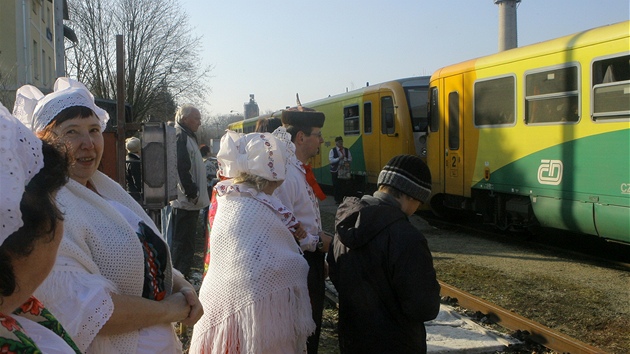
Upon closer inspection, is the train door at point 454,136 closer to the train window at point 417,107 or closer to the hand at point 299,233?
the train window at point 417,107

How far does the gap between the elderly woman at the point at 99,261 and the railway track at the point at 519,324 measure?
3.72 m

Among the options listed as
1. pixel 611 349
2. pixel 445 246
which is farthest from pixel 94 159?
pixel 445 246

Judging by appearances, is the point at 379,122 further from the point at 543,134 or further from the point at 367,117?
the point at 543,134

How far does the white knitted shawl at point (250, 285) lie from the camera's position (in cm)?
291

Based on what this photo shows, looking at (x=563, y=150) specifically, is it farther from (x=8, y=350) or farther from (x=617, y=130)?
(x=8, y=350)

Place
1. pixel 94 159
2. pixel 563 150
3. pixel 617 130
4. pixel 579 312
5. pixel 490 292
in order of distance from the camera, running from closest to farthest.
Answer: pixel 94 159, pixel 579 312, pixel 490 292, pixel 617 130, pixel 563 150

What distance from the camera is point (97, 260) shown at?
1933mm

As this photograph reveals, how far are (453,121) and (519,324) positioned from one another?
22.5ft

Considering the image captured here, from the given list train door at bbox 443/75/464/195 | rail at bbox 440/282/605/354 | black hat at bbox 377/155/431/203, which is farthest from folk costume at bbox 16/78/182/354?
train door at bbox 443/75/464/195

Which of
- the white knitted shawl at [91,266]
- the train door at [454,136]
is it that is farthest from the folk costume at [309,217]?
the train door at [454,136]

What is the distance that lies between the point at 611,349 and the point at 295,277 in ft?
11.2

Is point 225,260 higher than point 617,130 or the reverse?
the reverse

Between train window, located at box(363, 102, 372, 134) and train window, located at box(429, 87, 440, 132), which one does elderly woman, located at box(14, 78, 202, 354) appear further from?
train window, located at box(363, 102, 372, 134)

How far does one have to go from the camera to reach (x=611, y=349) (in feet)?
16.8
